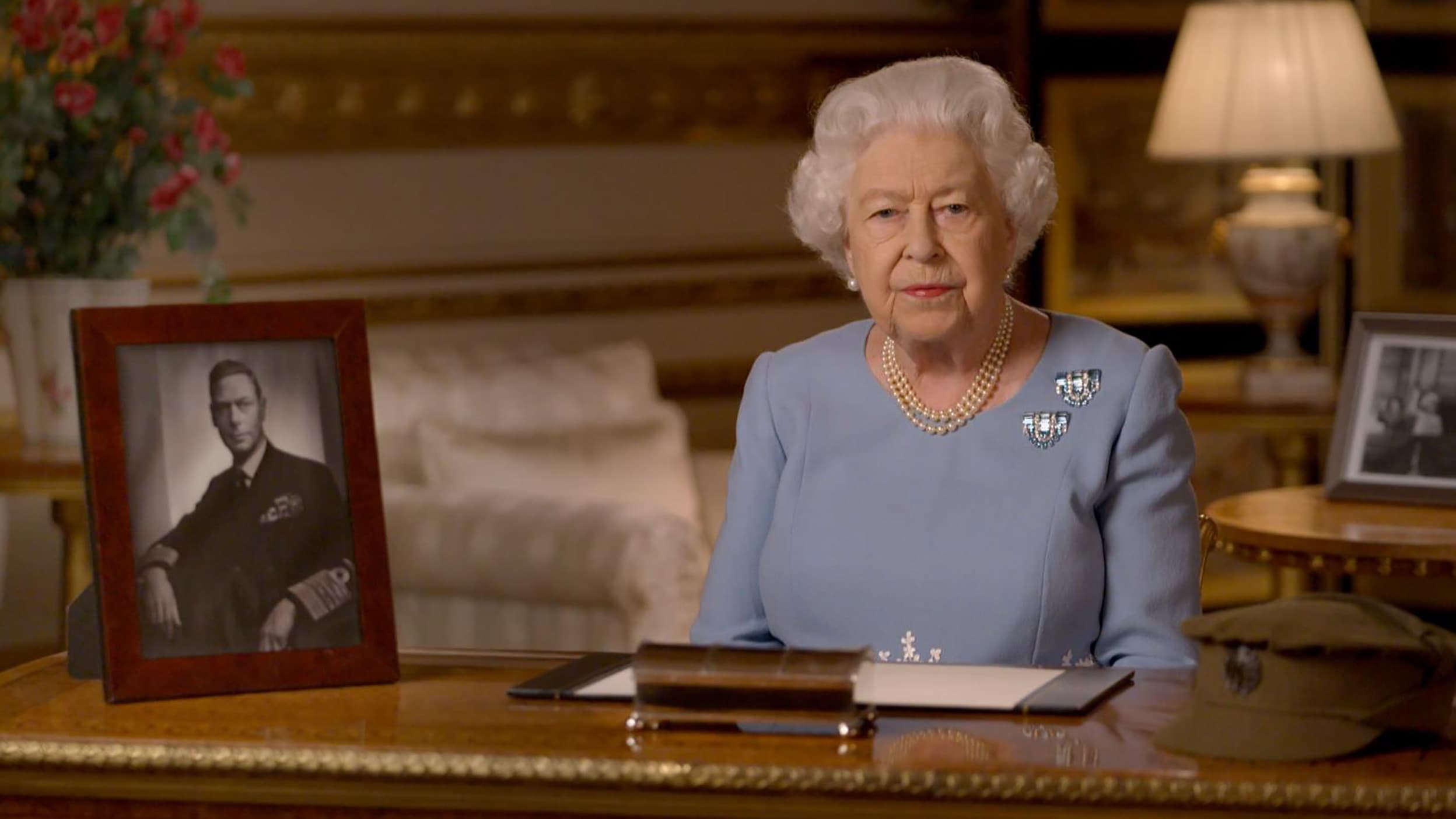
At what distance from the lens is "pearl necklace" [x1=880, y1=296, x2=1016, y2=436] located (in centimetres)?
240

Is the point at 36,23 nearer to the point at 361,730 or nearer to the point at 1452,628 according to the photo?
the point at 361,730

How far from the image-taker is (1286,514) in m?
3.79

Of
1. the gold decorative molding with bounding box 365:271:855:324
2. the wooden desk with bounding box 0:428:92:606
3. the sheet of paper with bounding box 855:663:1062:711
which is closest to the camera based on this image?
the sheet of paper with bounding box 855:663:1062:711

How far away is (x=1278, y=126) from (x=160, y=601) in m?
3.86

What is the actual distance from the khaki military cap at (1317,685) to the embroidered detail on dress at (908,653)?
2.00 ft

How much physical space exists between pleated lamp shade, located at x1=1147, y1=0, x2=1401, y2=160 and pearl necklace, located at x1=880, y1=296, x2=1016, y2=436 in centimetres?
297

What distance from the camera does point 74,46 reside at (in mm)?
3686

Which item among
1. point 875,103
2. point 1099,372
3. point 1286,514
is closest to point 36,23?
point 875,103

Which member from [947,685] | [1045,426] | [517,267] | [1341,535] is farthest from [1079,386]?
[517,267]

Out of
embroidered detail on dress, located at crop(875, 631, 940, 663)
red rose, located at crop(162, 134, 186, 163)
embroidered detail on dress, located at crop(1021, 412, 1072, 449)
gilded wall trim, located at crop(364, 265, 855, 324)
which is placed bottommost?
embroidered detail on dress, located at crop(875, 631, 940, 663)

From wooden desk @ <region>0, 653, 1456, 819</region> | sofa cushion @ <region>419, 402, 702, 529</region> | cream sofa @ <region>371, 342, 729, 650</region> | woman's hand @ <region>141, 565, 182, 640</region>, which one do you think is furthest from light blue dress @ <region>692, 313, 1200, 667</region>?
sofa cushion @ <region>419, 402, 702, 529</region>

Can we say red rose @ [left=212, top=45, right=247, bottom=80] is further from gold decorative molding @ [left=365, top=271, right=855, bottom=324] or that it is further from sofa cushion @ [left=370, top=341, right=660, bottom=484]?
gold decorative molding @ [left=365, top=271, right=855, bottom=324]

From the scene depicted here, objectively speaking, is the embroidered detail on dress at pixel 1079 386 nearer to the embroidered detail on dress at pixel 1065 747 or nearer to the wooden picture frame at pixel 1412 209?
the embroidered detail on dress at pixel 1065 747

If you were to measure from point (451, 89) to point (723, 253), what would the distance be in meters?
1.01
